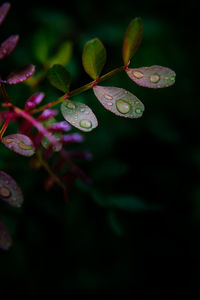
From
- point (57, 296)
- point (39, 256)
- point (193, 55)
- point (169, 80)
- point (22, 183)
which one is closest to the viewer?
point (169, 80)

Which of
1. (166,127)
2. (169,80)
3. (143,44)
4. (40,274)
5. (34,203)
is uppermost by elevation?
(169,80)

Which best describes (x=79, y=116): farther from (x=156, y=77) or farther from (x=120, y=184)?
(x=120, y=184)

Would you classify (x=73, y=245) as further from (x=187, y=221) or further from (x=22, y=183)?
(x=187, y=221)

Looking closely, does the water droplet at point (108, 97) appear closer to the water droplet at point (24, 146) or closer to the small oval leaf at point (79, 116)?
the small oval leaf at point (79, 116)

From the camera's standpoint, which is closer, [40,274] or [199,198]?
[40,274]

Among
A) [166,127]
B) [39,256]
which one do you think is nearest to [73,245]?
[39,256]

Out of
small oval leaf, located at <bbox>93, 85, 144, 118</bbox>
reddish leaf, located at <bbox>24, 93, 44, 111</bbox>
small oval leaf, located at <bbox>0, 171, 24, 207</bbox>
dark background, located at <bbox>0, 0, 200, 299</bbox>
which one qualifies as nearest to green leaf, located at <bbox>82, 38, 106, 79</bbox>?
small oval leaf, located at <bbox>93, 85, 144, 118</bbox>

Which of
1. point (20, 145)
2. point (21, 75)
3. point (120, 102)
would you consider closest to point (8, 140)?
point (20, 145)
